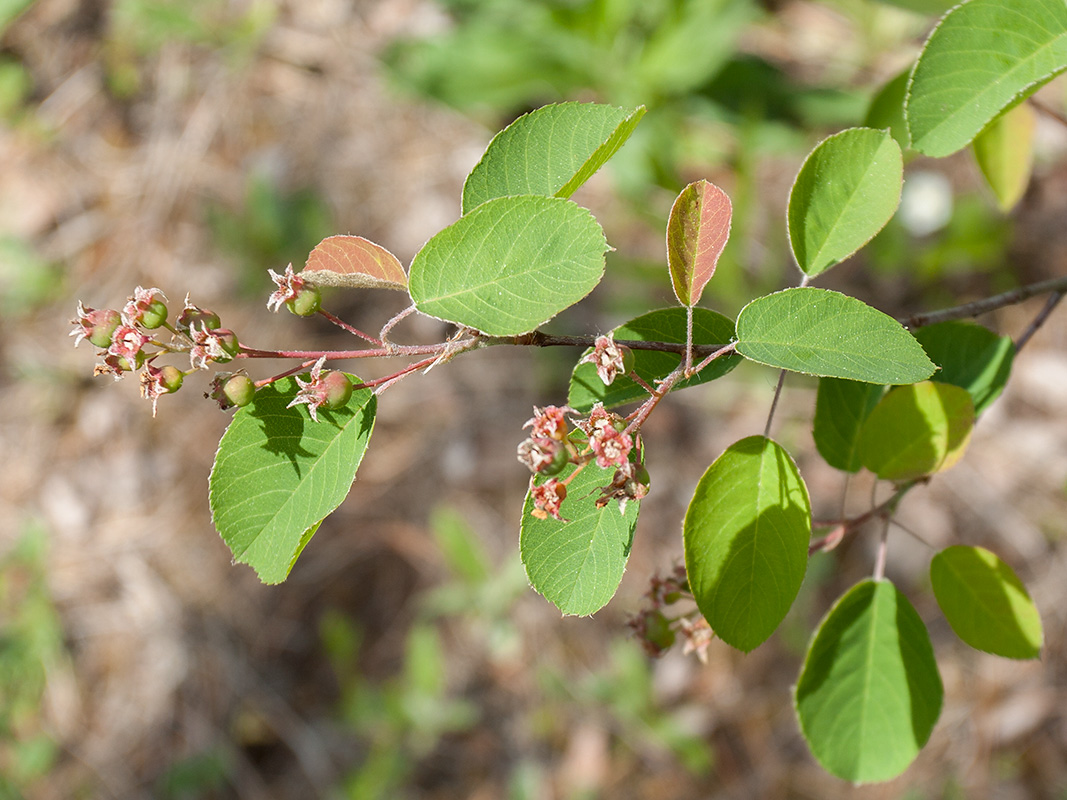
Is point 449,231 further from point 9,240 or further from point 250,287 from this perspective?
point 9,240

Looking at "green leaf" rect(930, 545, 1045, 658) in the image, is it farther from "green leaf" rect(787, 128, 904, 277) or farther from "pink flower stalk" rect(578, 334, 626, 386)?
"pink flower stalk" rect(578, 334, 626, 386)

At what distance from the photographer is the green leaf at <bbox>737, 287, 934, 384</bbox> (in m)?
0.70

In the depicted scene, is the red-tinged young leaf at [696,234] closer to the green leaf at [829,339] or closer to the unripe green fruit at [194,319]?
the green leaf at [829,339]

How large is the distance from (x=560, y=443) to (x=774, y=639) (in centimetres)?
201

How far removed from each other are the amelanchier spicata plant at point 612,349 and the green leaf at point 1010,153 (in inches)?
16.0

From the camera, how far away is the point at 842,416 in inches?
39.4

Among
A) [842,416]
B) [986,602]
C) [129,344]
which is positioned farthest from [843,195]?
[129,344]

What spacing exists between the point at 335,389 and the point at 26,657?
2.72 metres

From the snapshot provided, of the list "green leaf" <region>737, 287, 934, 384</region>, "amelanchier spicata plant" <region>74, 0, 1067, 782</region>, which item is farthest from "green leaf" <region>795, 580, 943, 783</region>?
"green leaf" <region>737, 287, 934, 384</region>

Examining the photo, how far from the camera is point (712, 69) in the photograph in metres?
2.50

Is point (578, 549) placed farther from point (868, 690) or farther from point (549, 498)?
point (868, 690)

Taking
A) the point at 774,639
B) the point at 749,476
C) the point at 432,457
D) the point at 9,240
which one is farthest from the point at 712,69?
the point at 9,240

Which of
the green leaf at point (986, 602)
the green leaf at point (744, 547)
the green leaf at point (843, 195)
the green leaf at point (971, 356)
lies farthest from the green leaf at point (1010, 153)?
the green leaf at point (744, 547)

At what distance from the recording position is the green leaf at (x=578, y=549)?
794 millimetres
